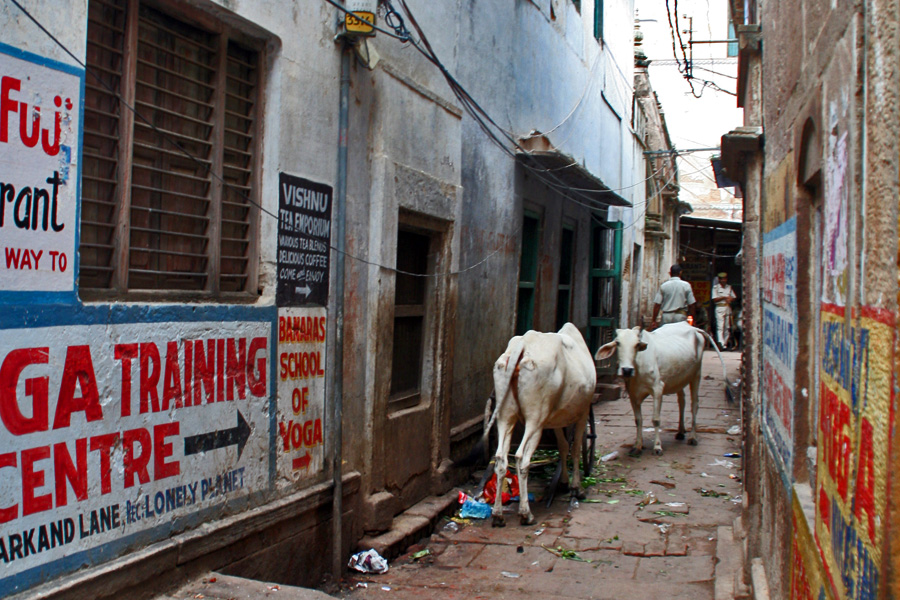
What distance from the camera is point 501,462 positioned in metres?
6.71

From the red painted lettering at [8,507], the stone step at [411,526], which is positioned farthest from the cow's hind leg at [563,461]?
the red painted lettering at [8,507]

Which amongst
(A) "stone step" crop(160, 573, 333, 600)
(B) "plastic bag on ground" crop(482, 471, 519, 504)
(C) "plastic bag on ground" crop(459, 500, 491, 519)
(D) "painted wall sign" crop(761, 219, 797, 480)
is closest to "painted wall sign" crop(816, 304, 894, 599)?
(D) "painted wall sign" crop(761, 219, 797, 480)

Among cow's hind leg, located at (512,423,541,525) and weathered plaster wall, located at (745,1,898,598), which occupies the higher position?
weathered plaster wall, located at (745,1,898,598)

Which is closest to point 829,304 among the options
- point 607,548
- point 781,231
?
point 781,231

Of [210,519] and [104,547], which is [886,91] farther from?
[210,519]

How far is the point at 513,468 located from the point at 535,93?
493cm

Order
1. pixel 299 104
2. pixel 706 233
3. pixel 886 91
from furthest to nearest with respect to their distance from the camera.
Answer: pixel 706 233
pixel 299 104
pixel 886 91

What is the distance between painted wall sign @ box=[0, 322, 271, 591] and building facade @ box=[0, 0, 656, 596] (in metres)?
0.01

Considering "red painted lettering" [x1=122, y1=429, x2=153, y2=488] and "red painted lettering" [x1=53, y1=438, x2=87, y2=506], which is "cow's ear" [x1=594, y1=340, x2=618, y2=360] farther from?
Answer: "red painted lettering" [x1=53, y1=438, x2=87, y2=506]

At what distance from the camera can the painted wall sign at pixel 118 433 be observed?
3211 mm

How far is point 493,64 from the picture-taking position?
28.9 ft

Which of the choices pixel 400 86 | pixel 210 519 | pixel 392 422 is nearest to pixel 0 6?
pixel 210 519

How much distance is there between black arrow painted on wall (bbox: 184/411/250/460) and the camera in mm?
4180

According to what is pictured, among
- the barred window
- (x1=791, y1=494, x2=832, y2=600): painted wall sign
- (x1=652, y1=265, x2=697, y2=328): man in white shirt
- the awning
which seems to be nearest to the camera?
(x1=791, y1=494, x2=832, y2=600): painted wall sign
